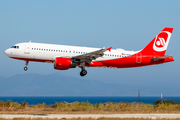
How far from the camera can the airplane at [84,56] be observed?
124 feet

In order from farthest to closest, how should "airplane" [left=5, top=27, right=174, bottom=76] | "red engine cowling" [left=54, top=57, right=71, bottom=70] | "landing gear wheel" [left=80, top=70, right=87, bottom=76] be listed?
"landing gear wheel" [left=80, top=70, right=87, bottom=76] < "airplane" [left=5, top=27, right=174, bottom=76] < "red engine cowling" [left=54, top=57, right=71, bottom=70]

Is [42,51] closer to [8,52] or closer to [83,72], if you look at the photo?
[8,52]

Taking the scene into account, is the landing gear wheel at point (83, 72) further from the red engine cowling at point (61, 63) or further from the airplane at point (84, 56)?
the red engine cowling at point (61, 63)

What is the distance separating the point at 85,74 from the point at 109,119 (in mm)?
14773

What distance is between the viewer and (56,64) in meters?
37.0

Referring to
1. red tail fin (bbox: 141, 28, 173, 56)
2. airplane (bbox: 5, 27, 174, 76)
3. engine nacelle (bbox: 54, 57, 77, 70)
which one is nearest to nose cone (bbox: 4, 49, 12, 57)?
airplane (bbox: 5, 27, 174, 76)

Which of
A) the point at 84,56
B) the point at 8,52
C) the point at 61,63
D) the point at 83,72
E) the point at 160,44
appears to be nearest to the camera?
the point at 61,63

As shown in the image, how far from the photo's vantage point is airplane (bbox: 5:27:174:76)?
124ft

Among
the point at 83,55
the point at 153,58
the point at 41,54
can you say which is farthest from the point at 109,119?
the point at 153,58

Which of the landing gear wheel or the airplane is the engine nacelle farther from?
the landing gear wheel

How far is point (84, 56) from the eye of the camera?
3734 centimetres

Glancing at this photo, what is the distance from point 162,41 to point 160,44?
75cm

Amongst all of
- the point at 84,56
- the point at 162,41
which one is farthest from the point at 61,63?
the point at 162,41

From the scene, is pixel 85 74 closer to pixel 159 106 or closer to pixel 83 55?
pixel 83 55
